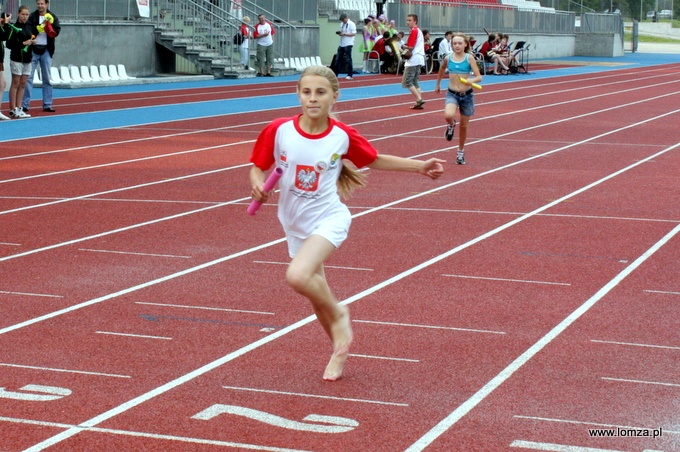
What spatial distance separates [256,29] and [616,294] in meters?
25.9

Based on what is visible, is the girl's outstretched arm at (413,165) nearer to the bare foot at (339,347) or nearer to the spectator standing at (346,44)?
the bare foot at (339,347)

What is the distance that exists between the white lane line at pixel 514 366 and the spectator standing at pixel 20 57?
1287 centimetres

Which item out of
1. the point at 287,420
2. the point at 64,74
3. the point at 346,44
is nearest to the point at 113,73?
the point at 64,74

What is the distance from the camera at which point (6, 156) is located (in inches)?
537

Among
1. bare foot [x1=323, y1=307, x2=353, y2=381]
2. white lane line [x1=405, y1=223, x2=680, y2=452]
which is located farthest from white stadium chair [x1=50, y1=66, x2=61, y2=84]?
bare foot [x1=323, y1=307, x2=353, y2=381]

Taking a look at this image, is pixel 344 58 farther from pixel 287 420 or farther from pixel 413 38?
pixel 287 420

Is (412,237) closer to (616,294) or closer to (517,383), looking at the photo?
(616,294)

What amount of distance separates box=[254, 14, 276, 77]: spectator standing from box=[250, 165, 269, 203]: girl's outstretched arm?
27145 mm

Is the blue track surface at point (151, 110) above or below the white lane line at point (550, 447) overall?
above

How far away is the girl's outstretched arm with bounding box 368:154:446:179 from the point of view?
5.25m

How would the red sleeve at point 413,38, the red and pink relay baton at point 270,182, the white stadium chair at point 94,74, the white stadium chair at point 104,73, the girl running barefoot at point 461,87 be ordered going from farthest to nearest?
1. the white stadium chair at point 104,73
2. the white stadium chair at point 94,74
3. the red sleeve at point 413,38
4. the girl running barefoot at point 461,87
5. the red and pink relay baton at point 270,182

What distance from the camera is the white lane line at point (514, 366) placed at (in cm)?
451

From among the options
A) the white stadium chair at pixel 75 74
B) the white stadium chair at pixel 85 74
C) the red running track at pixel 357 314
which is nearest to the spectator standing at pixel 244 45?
the white stadium chair at pixel 85 74

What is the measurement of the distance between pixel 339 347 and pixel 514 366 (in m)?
0.96
